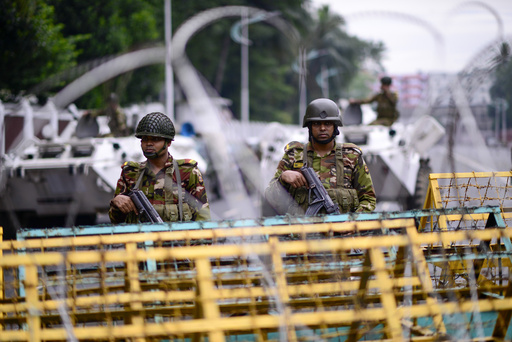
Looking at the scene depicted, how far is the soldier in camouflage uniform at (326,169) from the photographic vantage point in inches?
228

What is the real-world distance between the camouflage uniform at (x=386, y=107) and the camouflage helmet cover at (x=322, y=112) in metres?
7.51

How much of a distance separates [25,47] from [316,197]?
13.1m

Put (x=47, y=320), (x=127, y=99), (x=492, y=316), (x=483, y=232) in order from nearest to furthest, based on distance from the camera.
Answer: (x=483, y=232) → (x=47, y=320) → (x=492, y=316) → (x=127, y=99)

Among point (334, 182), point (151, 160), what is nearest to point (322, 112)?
point (334, 182)

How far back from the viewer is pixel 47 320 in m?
4.07

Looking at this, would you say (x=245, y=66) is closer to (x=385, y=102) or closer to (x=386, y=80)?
(x=385, y=102)

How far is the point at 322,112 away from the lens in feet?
19.2

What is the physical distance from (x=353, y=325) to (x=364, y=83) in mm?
82162

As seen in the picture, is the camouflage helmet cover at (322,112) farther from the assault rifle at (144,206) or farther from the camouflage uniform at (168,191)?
the assault rifle at (144,206)

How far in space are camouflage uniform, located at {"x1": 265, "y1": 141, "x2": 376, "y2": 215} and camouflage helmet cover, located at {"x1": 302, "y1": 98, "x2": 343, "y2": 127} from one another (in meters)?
0.25

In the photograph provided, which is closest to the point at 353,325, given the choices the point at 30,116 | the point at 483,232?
the point at 483,232

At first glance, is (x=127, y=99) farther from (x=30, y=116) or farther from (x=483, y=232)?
(x=483, y=232)

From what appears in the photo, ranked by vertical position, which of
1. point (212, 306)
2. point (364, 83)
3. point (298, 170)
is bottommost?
point (212, 306)

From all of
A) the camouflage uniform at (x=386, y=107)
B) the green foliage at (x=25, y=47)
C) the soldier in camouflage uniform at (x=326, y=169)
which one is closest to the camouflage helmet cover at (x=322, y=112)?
the soldier in camouflage uniform at (x=326, y=169)
